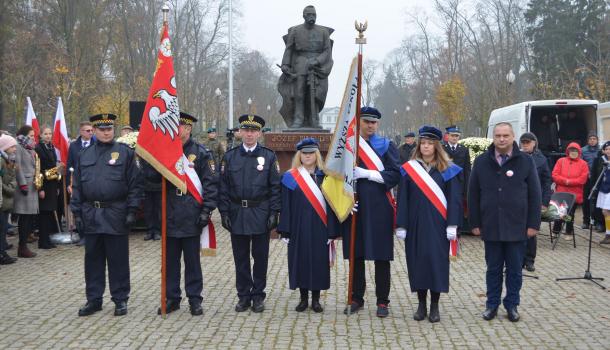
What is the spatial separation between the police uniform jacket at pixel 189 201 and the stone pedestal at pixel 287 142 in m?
5.55

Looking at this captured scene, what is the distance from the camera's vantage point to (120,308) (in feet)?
23.5

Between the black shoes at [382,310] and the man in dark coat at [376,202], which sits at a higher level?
the man in dark coat at [376,202]

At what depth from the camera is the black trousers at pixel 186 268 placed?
7246 mm

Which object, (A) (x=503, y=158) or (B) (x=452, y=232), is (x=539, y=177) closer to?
(A) (x=503, y=158)

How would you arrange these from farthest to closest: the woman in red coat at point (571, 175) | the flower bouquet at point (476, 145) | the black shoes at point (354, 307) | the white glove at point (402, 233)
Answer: the flower bouquet at point (476, 145) → the woman in red coat at point (571, 175) → the black shoes at point (354, 307) → the white glove at point (402, 233)

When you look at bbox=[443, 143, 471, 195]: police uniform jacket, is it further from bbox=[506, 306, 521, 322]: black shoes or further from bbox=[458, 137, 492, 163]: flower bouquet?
bbox=[506, 306, 521, 322]: black shoes

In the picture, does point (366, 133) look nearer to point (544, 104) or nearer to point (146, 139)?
point (146, 139)

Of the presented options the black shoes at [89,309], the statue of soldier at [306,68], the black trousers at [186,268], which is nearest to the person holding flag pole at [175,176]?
the black trousers at [186,268]

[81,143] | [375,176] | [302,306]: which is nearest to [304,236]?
[302,306]

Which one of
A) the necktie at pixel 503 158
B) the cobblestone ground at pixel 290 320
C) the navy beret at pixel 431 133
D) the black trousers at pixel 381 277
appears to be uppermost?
the navy beret at pixel 431 133

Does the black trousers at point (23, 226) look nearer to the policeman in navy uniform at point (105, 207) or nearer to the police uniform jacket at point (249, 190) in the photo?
the policeman in navy uniform at point (105, 207)

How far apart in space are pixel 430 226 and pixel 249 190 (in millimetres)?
1885

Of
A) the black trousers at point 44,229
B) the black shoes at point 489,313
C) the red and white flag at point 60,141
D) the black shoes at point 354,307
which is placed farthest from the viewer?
the red and white flag at point 60,141

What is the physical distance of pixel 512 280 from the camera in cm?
695
